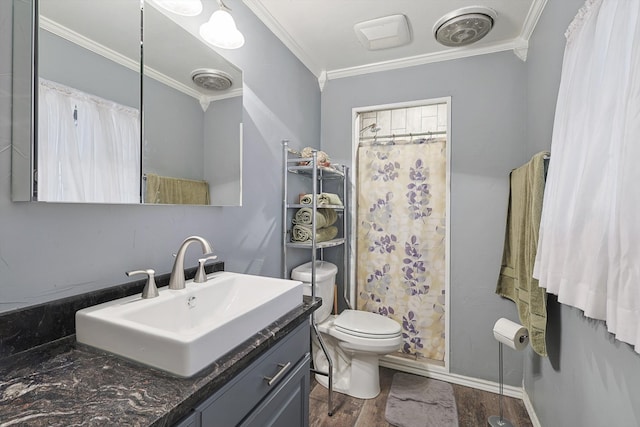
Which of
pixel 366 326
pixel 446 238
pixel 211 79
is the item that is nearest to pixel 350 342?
pixel 366 326

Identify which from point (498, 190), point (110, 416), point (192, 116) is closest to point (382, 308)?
point (498, 190)

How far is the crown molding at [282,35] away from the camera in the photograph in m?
1.69

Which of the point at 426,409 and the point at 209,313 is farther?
the point at 426,409

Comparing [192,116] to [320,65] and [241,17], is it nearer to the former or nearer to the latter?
[241,17]

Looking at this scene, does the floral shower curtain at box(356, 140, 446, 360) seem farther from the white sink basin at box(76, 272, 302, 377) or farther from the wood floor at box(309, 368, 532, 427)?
the white sink basin at box(76, 272, 302, 377)

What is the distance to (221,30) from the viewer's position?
129cm

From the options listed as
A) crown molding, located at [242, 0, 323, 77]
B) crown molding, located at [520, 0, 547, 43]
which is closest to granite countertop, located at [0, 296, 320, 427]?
crown molding, located at [242, 0, 323, 77]

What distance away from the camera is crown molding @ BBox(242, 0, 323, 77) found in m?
1.69

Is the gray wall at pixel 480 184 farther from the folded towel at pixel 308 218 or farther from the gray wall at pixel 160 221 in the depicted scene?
the gray wall at pixel 160 221

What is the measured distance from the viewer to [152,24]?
112 centimetres

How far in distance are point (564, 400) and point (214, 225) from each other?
1.74m

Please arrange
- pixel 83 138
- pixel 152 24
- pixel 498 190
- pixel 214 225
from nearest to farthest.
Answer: pixel 83 138
pixel 152 24
pixel 214 225
pixel 498 190

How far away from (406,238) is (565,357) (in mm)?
1268

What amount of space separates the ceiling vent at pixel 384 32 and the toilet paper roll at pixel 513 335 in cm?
191
